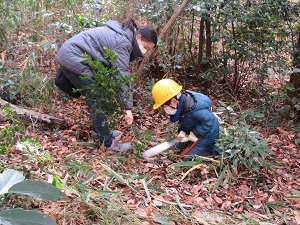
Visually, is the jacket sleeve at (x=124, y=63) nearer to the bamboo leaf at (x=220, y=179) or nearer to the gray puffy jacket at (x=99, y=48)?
the gray puffy jacket at (x=99, y=48)

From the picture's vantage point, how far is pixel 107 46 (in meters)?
3.23

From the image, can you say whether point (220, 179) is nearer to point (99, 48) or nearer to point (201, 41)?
point (99, 48)

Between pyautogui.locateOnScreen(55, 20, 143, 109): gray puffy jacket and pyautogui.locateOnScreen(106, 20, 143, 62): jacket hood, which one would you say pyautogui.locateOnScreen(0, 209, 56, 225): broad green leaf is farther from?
pyautogui.locateOnScreen(106, 20, 143, 62): jacket hood

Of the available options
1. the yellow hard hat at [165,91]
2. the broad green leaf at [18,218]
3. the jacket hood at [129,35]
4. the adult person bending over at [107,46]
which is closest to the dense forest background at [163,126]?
the broad green leaf at [18,218]

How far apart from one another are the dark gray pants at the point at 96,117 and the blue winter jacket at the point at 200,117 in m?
0.76

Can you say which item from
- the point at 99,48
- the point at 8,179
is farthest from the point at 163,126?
the point at 8,179

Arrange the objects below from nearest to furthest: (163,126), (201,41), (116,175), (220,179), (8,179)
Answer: (8,179)
(116,175)
(220,179)
(163,126)
(201,41)

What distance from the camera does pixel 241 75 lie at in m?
5.59

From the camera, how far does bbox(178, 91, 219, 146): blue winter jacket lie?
3.42 metres

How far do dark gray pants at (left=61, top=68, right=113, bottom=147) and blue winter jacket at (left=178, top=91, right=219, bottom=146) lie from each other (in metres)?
0.76

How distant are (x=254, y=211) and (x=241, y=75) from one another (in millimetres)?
3161

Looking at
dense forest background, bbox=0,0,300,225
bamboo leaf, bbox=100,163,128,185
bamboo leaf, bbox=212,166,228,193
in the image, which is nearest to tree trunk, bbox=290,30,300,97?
Result: dense forest background, bbox=0,0,300,225

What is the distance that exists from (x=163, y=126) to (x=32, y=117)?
1630mm

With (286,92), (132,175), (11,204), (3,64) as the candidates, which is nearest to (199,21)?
(286,92)
